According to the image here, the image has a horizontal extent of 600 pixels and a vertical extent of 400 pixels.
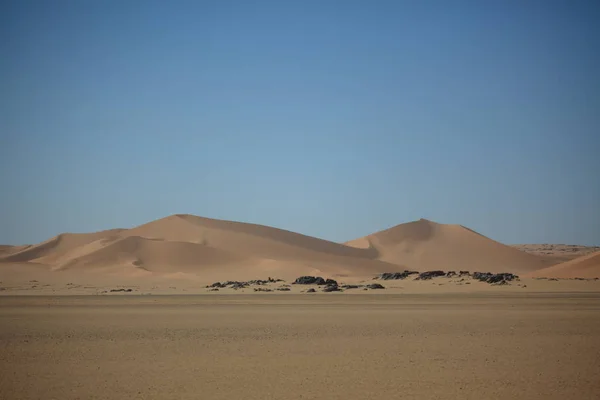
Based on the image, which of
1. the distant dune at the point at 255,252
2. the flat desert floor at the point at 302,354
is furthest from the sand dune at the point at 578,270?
the flat desert floor at the point at 302,354

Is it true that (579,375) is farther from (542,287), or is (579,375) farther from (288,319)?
(542,287)

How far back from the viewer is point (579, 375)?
10.5m

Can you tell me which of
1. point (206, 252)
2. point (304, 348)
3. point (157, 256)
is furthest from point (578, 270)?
point (304, 348)

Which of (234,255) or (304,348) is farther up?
(234,255)

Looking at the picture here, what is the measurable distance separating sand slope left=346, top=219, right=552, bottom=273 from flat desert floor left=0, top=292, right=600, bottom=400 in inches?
2340

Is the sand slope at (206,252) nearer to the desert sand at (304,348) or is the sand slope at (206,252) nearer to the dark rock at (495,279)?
the dark rock at (495,279)

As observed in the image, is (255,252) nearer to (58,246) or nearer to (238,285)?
(58,246)

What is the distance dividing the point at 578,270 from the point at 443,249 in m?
37.8

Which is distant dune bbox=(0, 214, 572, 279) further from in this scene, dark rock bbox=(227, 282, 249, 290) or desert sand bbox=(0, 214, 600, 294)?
dark rock bbox=(227, 282, 249, 290)

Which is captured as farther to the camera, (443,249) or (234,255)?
(443,249)

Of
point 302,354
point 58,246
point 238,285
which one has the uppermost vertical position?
point 58,246

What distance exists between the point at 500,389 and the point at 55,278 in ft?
153

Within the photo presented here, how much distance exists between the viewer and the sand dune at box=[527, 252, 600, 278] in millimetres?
46625

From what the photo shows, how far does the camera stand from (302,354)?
42.1ft
